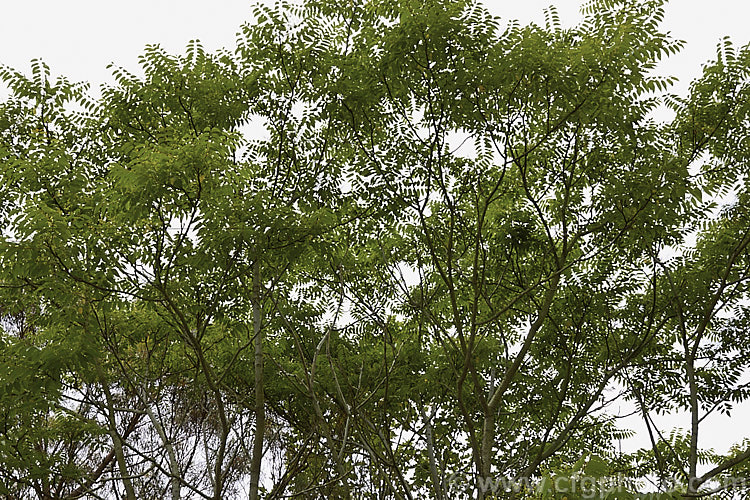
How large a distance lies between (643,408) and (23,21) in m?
9.76

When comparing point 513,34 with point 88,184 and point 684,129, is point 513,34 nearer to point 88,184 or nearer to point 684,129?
point 684,129

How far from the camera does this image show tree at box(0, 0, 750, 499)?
5930mm

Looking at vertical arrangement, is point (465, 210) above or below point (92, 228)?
above

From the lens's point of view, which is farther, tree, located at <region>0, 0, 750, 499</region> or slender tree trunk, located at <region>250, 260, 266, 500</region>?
slender tree trunk, located at <region>250, 260, 266, 500</region>

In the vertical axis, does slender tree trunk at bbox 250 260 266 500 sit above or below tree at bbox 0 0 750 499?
below

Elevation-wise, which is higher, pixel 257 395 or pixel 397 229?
pixel 397 229

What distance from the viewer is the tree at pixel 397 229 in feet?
A: 19.5

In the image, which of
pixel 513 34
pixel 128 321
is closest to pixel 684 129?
pixel 513 34

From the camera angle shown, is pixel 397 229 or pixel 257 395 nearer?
pixel 257 395

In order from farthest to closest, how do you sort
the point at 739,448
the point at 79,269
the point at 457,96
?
the point at 739,448 < the point at 457,96 < the point at 79,269

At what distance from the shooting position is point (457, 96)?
6785mm

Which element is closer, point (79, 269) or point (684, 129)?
point (79, 269)

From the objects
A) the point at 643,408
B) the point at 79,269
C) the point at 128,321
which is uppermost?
the point at 128,321

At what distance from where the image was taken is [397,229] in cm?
977
